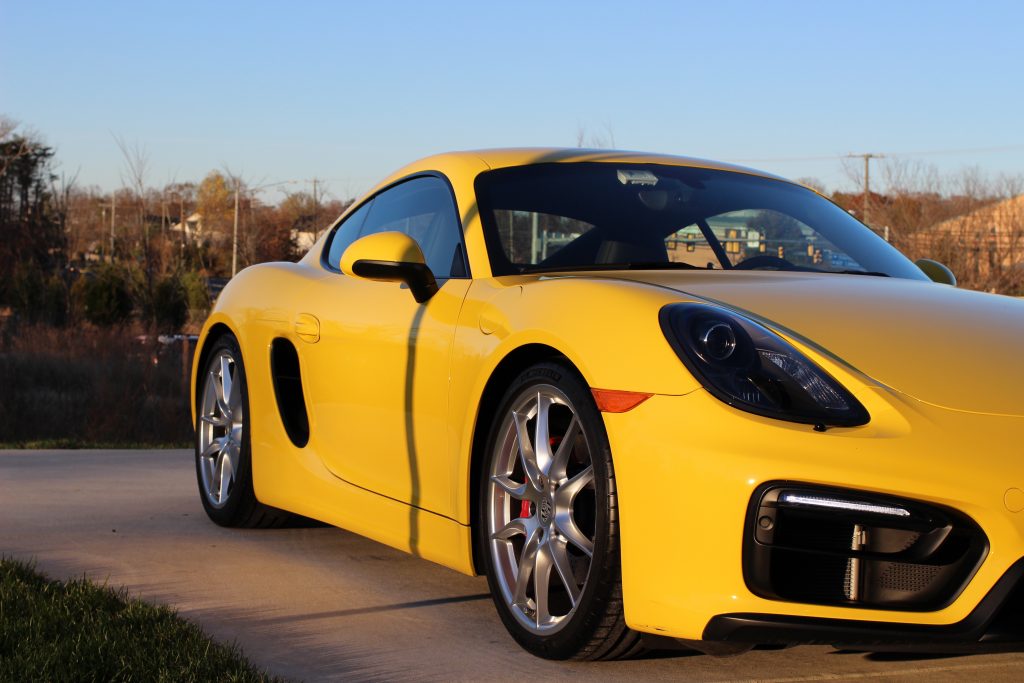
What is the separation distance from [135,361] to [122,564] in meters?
18.5

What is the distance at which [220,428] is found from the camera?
549 cm

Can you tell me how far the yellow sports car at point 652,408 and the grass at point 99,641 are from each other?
80 cm

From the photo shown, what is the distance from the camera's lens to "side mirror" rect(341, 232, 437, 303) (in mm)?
4035

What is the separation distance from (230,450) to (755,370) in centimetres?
294

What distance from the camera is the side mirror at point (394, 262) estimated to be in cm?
404

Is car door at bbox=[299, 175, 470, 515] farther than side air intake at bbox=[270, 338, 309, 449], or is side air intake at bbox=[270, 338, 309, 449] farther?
side air intake at bbox=[270, 338, 309, 449]

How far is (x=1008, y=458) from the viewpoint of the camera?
2.78 m

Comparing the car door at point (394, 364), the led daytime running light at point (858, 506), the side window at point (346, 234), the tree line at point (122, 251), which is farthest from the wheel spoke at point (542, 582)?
the tree line at point (122, 251)

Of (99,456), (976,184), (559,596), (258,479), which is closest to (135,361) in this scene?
(99,456)

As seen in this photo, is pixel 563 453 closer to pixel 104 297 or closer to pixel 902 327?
pixel 902 327

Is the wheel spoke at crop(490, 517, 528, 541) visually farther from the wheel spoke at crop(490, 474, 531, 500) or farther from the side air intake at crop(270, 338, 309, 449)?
the side air intake at crop(270, 338, 309, 449)

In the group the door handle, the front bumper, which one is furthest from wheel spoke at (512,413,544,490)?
the door handle

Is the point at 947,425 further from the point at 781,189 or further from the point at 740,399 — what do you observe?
the point at 781,189

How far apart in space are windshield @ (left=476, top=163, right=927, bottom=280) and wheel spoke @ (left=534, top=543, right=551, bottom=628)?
0.98 metres
